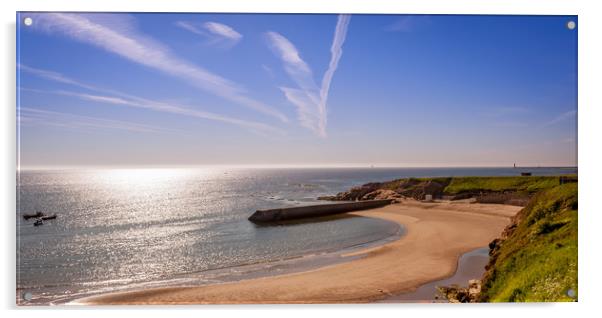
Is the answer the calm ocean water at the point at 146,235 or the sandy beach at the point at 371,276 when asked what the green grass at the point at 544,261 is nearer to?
the calm ocean water at the point at 146,235

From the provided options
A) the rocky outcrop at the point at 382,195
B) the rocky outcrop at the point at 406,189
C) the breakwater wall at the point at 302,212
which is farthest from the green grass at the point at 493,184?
the breakwater wall at the point at 302,212

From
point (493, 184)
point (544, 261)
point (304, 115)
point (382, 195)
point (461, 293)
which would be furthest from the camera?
point (382, 195)

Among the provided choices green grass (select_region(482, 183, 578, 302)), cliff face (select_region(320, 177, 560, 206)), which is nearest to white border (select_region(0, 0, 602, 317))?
green grass (select_region(482, 183, 578, 302))

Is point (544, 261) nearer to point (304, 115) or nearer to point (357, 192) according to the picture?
point (304, 115)

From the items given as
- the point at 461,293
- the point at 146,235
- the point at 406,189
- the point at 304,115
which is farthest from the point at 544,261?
the point at 146,235

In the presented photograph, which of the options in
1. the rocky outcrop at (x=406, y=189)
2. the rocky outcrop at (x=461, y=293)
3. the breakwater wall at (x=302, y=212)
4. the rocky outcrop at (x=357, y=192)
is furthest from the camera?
the breakwater wall at (x=302, y=212)

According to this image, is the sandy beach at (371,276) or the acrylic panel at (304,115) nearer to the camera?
the acrylic panel at (304,115)
